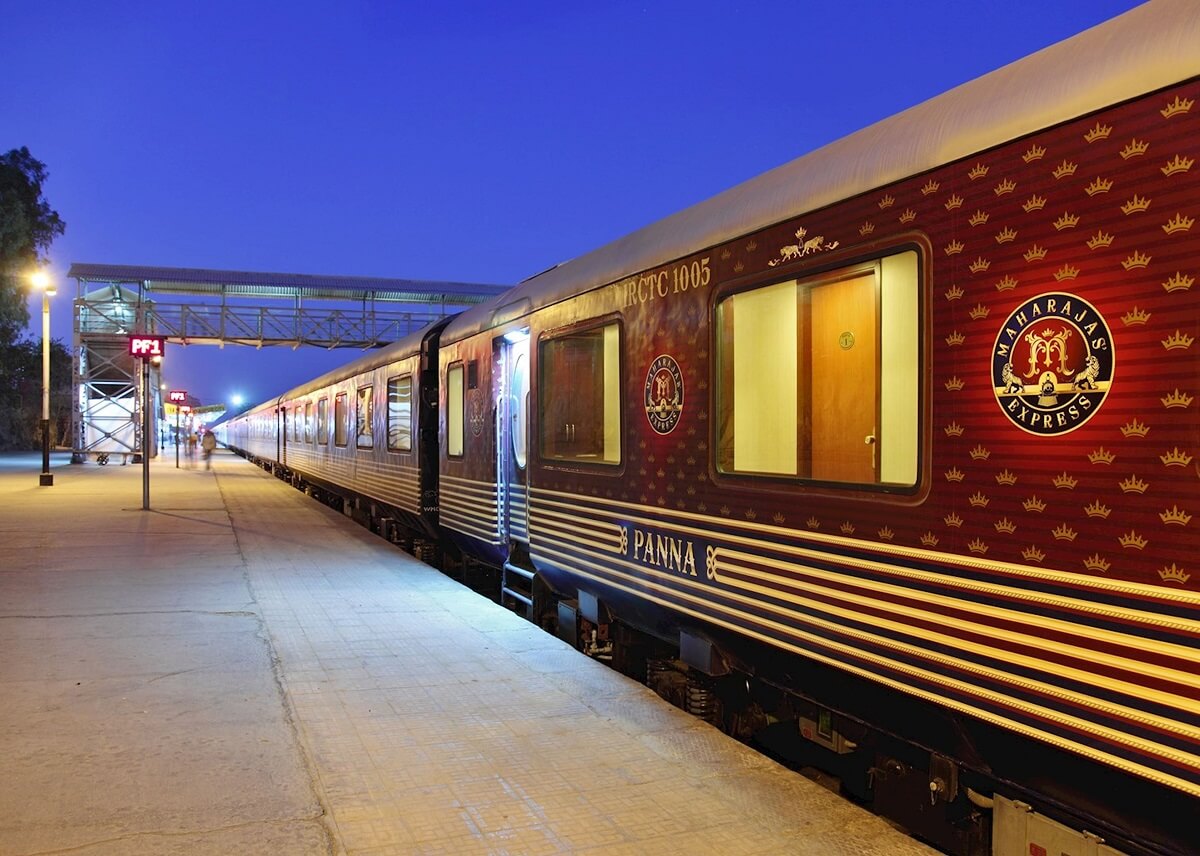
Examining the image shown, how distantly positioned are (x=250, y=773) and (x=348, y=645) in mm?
2535

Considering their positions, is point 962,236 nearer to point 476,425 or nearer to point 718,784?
point 718,784

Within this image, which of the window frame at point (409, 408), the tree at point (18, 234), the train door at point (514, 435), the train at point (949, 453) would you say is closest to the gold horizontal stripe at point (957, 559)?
the train at point (949, 453)

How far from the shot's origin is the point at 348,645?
6738 millimetres

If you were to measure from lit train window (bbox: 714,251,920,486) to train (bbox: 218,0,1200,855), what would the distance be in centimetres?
1

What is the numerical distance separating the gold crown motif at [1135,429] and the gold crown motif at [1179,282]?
360mm

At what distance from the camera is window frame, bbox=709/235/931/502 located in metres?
3.29

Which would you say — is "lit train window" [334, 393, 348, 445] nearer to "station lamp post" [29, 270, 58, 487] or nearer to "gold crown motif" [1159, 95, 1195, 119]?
"station lamp post" [29, 270, 58, 487]

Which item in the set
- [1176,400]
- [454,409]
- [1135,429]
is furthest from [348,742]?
[454,409]

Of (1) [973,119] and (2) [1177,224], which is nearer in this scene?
(2) [1177,224]

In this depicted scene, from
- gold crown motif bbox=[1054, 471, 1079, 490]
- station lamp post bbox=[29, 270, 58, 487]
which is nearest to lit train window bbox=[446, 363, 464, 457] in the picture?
gold crown motif bbox=[1054, 471, 1079, 490]

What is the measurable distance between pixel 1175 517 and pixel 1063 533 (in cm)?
34

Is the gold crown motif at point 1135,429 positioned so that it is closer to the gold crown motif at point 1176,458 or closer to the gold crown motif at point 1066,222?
the gold crown motif at point 1176,458

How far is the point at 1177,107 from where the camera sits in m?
2.48

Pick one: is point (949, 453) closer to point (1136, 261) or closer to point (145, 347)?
point (1136, 261)
